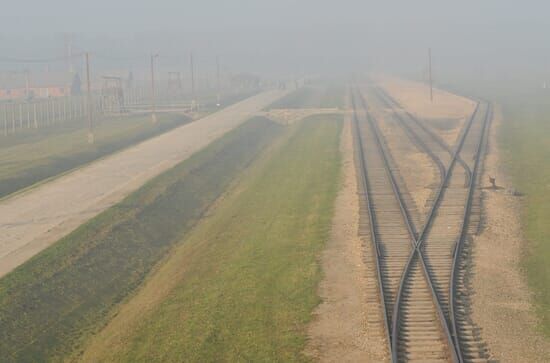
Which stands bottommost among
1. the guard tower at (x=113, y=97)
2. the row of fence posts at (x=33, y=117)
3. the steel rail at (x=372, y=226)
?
the steel rail at (x=372, y=226)

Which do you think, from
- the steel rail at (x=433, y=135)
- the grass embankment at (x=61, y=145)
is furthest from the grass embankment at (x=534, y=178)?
the grass embankment at (x=61, y=145)

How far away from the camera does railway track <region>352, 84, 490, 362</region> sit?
14.3 metres

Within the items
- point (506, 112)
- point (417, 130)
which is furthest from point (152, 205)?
point (506, 112)

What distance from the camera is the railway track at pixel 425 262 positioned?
46.9 feet

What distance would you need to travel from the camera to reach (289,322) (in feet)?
52.3

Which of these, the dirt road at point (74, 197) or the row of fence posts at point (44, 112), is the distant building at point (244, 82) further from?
the dirt road at point (74, 197)

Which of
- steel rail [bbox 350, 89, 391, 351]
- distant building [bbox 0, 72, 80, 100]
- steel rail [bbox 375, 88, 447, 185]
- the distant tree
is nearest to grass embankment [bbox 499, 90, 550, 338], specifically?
steel rail [bbox 375, 88, 447, 185]

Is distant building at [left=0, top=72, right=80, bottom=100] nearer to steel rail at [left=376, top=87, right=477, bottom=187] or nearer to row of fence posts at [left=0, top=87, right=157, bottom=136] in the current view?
row of fence posts at [left=0, top=87, right=157, bottom=136]

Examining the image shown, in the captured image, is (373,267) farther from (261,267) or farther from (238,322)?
(238,322)

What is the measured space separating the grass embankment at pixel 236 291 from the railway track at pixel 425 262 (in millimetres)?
1795

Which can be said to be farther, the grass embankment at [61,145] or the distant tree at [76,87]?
the distant tree at [76,87]

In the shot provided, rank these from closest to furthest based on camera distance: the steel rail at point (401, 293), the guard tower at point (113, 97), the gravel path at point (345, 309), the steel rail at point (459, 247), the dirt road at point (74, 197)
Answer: the steel rail at point (401, 293) < the gravel path at point (345, 309) < the steel rail at point (459, 247) < the dirt road at point (74, 197) < the guard tower at point (113, 97)

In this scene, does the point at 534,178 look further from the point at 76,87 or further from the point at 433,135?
the point at 76,87

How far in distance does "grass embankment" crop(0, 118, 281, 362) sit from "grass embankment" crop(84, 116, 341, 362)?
2.60 ft
